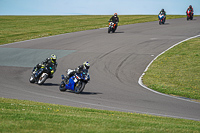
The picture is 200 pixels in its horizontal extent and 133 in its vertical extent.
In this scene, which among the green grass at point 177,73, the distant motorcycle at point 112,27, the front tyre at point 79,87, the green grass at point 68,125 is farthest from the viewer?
the distant motorcycle at point 112,27

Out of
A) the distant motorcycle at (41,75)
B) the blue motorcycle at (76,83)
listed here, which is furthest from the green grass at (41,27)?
the blue motorcycle at (76,83)

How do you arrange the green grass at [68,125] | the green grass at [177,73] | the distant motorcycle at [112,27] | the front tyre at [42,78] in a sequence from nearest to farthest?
the green grass at [68,125], the front tyre at [42,78], the green grass at [177,73], the distant motorcycle at [112,27]

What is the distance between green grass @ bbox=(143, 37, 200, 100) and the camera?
57.0ft

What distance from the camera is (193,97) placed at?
1593 cm

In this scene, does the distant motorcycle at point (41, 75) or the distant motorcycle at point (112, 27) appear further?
the distant motorcycle at point (112, 27)

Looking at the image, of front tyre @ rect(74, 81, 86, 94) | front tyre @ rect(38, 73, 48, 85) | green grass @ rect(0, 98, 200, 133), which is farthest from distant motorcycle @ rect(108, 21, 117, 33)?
green grass @ rect(0, 98, 200, 133)

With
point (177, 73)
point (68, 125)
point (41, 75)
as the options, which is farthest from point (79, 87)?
point (177, 73)

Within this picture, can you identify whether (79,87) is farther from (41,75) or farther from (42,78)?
(41,75)

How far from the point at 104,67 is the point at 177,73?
16.0ft

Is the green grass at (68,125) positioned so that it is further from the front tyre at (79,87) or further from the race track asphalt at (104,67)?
the front tyre at (79,87)

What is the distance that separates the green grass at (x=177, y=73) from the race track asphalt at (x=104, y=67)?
2.96ft

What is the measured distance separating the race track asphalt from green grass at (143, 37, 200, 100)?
0.90 metres

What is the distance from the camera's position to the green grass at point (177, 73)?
1736cm

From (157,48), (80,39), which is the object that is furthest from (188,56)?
(80,39)
